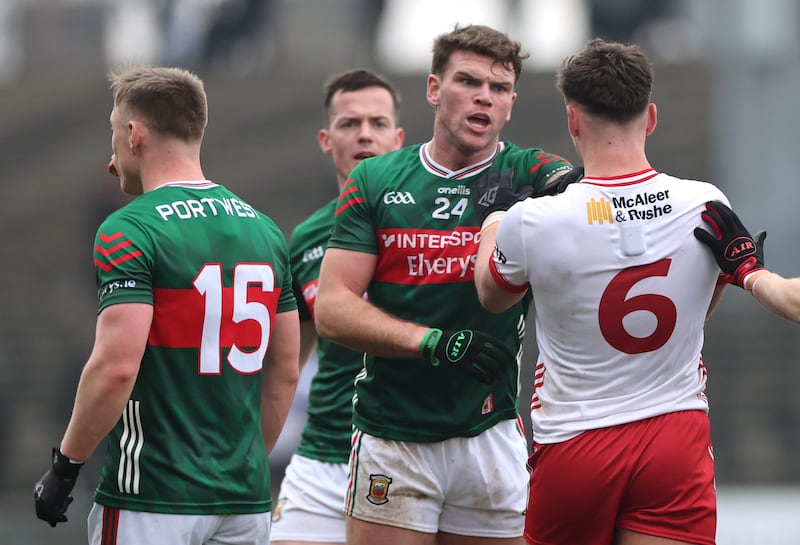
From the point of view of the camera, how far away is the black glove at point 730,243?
15.1 ft

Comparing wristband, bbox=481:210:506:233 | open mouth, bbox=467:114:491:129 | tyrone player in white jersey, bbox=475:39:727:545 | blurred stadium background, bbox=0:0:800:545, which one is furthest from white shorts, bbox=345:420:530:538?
blurred stadium background, bbox=0:0:800:545

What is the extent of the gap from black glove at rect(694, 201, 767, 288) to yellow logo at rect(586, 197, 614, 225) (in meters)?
0.30

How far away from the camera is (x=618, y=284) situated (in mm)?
4656

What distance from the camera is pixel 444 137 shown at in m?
5.62

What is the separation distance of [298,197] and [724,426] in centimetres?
613

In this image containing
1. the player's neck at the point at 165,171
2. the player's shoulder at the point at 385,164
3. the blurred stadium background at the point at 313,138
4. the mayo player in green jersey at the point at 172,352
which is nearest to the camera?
the mayo player in green jersey at the point at 172,352

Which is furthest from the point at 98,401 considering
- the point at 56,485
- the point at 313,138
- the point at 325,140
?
the point at 313,138

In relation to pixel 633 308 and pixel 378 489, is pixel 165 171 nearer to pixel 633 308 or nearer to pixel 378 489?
pixel 378 489

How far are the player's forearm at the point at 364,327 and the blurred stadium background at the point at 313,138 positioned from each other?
35.2ft

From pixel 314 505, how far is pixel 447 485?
4.27 ft

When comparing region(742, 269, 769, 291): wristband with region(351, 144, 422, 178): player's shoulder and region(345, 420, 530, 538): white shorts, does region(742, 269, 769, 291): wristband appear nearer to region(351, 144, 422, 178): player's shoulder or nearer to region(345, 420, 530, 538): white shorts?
region(345, 420, 530, 538): white shorts

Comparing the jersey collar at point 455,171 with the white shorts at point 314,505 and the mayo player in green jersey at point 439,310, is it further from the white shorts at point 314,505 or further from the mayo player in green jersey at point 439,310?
the white shorts at point 314,505

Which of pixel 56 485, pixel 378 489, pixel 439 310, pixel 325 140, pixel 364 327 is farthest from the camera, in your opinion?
pixel 325 140

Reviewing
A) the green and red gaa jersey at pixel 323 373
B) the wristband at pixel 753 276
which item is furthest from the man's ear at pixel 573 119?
the green and red gaa jersey at pixel 323 373
